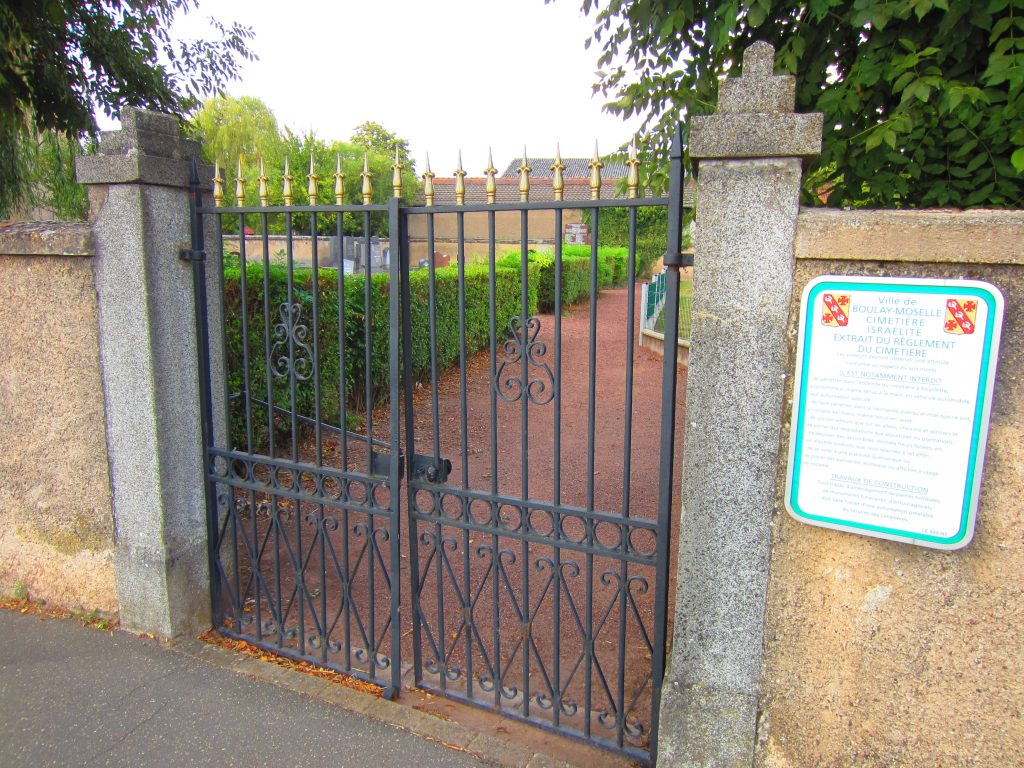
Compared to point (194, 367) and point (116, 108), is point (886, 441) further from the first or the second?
point (116, 108)

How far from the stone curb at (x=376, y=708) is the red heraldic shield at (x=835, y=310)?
2.05 metres

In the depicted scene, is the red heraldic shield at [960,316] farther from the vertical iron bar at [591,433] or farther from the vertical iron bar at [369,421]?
the vertical iron bar at [369,421]

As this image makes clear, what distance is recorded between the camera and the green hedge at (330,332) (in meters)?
5.99

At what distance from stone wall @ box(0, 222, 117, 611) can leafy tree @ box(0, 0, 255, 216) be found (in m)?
2.37

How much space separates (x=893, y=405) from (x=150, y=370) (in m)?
3.32

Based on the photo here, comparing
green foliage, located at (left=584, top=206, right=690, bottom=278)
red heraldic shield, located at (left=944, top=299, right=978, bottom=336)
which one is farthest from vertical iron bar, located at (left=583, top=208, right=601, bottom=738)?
green foliage, located at (left=584, top=206, right=690, bottom=278)

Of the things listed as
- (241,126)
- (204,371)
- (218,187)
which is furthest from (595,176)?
(241,126)

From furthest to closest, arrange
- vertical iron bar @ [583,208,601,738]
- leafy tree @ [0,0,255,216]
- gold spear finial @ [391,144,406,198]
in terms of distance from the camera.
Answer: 1. leafy tree @ [0,0,255,216]
2. gold spear finial @ [391,144,406,198]
3. vertical iron bar @ [583,208,601,738]

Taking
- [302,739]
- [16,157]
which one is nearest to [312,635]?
[302,739]

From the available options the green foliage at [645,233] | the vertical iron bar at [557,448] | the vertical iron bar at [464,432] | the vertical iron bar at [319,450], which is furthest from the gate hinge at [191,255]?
the green foliage at [645,233]

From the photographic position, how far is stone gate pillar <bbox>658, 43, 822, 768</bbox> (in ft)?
8.05

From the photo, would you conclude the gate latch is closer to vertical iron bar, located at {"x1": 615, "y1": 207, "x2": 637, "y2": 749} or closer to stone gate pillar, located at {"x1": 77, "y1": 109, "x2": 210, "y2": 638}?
vertical iron bar, located at {"x1": 615, "y1": 207, "x2": 637, "y2": 749}

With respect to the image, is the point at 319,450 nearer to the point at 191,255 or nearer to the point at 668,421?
the point at 191,255

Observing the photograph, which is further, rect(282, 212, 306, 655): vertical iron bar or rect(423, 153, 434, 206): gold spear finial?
rect(282, 212, 306, 655): vertical iron bar
